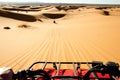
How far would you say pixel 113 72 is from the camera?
296 centimetres

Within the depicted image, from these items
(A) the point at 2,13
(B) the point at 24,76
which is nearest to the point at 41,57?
(B) the point at 24,76

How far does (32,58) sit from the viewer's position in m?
10.1

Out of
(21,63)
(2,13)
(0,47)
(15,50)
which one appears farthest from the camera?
(2,13)

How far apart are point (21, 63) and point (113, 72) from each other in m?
6.79

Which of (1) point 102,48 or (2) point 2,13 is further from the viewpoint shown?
(2) point 2,13

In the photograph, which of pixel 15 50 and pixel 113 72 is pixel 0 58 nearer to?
pixel 15 50

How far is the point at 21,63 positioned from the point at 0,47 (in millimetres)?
4303

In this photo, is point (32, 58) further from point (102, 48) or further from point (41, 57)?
point (102, 48)

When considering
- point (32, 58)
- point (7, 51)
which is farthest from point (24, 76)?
point (7, 51)

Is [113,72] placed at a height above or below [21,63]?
above

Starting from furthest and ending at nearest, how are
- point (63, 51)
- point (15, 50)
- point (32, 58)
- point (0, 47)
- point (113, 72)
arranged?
point (0, 47)
point (15, 50)
point (63, 51)
point (32, 58)
point (113, 72)

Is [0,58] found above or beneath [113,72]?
beneath

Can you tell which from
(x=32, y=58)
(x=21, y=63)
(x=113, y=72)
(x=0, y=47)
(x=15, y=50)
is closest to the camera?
(x=113, y=72)

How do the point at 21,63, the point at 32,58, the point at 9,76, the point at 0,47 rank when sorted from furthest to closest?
the point at 0,47 < the point at 32,58 < the point at 21,63 < the point at 9,76
